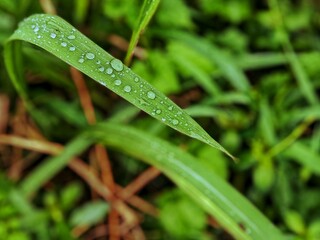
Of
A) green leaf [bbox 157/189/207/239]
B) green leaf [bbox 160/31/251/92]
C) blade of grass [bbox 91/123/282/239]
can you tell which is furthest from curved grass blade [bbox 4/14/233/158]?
green leaf [bbox 160/31/251/92]

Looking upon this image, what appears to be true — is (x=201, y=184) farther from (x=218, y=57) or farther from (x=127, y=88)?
(x=218, y=57)

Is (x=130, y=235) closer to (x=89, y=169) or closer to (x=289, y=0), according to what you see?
(x=89, y=169)

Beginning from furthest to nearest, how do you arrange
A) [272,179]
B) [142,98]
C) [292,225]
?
[272,179] → [292,225] → [142,98]

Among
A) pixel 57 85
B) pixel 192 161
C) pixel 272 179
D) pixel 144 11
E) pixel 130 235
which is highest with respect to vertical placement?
pixel 144 11

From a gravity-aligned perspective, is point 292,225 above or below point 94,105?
below

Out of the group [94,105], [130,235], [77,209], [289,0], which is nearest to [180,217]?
[130,235]
